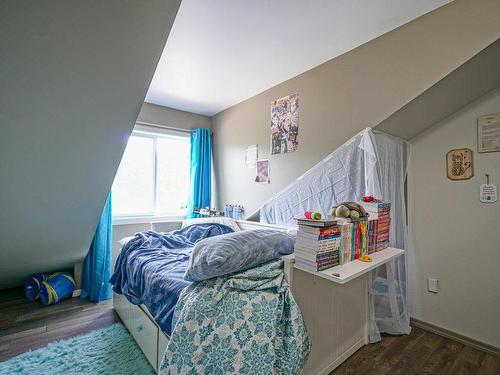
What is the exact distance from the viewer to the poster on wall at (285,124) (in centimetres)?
265

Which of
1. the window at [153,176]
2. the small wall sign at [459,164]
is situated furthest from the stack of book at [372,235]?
the window at [153,176]

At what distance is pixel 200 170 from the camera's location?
3.72m

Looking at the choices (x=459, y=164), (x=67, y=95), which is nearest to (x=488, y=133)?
(x=459, y=164)

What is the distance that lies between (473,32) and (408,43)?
380 mm

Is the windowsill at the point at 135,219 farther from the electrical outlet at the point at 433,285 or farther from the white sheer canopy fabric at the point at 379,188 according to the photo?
the electrical outlet at the point at 433,285

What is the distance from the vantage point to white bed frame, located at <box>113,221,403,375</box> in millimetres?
1321

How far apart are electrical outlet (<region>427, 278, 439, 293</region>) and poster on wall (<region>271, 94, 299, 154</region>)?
5.61ft

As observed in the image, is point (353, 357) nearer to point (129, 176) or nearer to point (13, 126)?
point (13, 126)

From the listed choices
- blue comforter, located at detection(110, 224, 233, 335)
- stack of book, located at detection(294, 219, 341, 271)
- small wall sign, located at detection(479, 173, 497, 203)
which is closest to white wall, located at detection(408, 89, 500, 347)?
small wall sign, located at detection(479, 173, 497, 203)

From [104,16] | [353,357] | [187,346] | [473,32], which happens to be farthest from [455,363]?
[104,16]

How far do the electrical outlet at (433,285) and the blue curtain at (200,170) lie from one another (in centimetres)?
285

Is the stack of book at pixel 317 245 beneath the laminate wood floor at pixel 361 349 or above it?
above

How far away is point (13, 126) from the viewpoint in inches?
50.4

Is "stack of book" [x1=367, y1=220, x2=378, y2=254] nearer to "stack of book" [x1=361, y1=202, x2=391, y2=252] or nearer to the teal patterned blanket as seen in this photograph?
"stack of book" [x1=361, y1=202, x2=391, y2=252]
